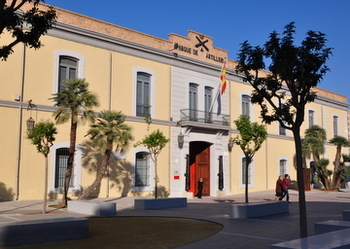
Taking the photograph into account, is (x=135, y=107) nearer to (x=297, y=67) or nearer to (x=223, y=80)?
(x=223, y=80)

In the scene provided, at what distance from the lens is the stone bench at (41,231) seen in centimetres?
880

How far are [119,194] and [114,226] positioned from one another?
10.1m

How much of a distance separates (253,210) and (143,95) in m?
11.9

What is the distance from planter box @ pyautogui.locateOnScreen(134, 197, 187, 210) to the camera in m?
16.8

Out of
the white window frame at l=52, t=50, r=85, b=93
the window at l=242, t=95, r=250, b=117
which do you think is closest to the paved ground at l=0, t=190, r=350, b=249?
the white window frame at l=52, t=50, r=85, b=93

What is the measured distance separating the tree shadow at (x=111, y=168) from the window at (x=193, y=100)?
18.5 feet

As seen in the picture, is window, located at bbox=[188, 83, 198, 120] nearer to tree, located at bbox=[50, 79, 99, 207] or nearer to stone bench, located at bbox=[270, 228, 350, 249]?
tree, located at bbox=[50, 79, 99, 207]

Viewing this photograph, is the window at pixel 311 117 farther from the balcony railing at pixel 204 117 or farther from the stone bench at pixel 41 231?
the stone bench at pixel 41 231

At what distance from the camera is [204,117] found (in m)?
26.5

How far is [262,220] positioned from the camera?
43.3 ft

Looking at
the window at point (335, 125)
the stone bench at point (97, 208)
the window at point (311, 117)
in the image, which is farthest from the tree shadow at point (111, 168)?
the window at point (335, 125)

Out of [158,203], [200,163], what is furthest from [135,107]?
[158,203]

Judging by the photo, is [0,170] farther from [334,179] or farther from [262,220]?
[334,179]

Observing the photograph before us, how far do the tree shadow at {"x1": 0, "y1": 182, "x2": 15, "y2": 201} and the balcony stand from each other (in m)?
10.7
